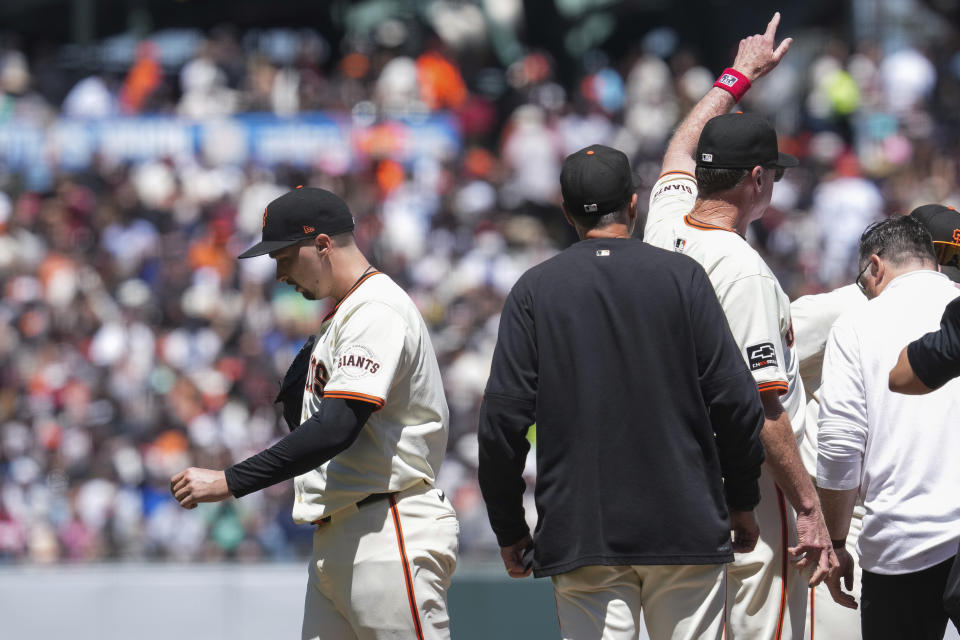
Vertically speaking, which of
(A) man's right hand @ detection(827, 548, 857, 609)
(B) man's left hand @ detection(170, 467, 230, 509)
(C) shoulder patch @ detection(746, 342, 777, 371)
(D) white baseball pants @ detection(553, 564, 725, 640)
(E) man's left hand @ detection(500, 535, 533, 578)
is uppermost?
(C) shoulder patch @ detection(746, 342, 777, 371)

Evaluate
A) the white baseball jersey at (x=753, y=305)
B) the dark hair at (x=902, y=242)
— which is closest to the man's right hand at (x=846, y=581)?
the white baseball jersey at (x=753, y=305)

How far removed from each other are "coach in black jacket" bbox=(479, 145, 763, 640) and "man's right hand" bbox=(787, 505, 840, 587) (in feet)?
0.89

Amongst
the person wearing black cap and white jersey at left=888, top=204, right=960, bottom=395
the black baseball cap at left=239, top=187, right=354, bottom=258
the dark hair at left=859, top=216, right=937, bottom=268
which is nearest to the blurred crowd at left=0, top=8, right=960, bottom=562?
the black baseball cap at left=239, top=187, right=354, bottom=258

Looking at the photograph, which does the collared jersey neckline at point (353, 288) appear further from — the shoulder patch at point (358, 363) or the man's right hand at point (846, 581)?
the man's right hand at point (846, 581)

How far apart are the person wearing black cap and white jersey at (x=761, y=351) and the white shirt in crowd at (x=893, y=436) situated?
0.14 m

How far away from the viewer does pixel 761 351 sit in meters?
3.65

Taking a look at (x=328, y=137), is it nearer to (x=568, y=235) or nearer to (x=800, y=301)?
(x=568, y=235)

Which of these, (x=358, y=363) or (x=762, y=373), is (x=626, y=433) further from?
(x=358, y=363)

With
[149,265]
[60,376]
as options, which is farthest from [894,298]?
[149,265]

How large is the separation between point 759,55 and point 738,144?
0.86 metres

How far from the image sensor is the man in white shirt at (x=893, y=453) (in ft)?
12.6

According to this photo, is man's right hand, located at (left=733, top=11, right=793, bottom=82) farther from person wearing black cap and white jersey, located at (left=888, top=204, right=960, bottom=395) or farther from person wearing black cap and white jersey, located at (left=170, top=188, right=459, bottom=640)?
person wearing black cap and white jersey, located at (left=888, top=204, right=960, bottom=395)

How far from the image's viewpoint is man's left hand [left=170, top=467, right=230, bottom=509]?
3.77 m

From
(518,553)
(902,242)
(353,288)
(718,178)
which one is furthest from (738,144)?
(518,553)
